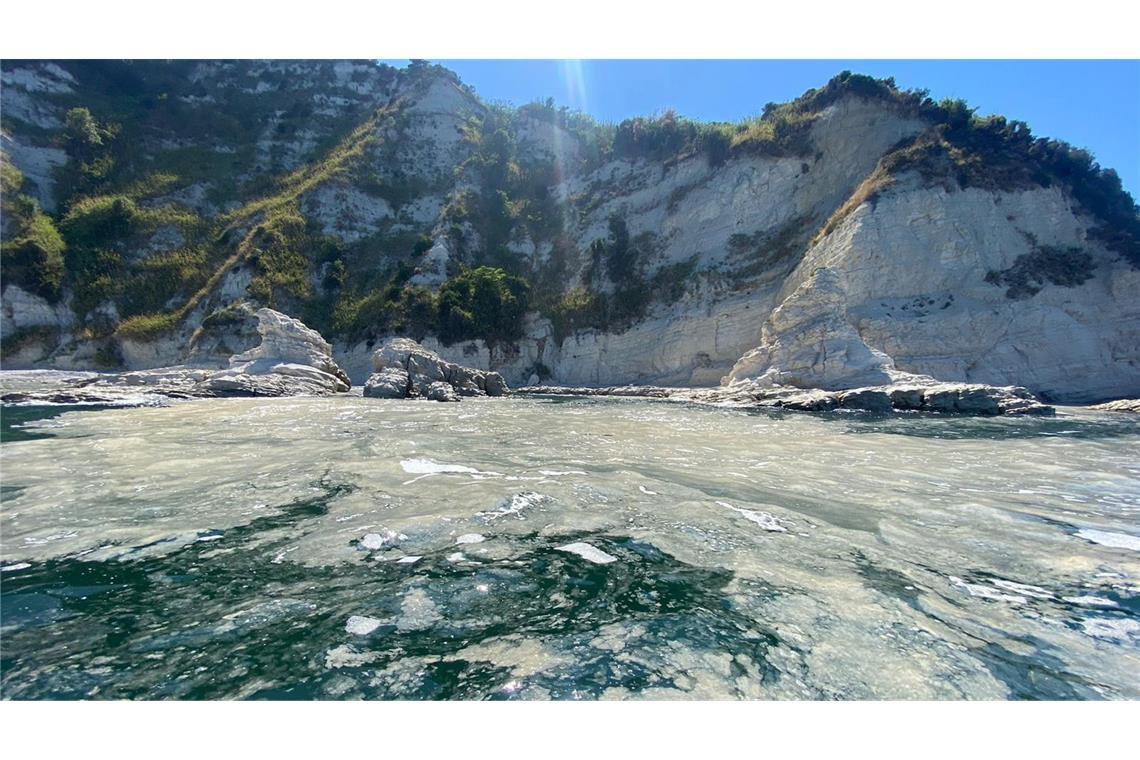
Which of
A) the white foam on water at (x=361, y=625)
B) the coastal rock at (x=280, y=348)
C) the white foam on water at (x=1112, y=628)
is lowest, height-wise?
the white foam on water at (x=361, y=625)

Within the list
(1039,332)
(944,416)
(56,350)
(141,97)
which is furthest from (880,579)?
(141,97)

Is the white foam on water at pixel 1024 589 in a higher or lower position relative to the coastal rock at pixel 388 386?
higher

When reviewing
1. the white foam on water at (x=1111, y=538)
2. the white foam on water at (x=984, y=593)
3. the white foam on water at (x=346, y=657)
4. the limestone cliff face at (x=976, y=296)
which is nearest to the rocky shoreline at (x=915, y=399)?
the limestone cliff face at (x=976, y=296)

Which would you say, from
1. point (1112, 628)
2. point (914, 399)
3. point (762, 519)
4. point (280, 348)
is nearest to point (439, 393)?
point (280, 348)

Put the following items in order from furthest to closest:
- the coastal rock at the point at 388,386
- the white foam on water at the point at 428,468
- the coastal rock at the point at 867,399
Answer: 1. the coastal rock at the point at 388,386
2. the coastal rock at the point at 867,399
3. the white foam on water at the point at 428,468

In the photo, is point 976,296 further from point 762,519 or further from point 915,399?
point 762,519

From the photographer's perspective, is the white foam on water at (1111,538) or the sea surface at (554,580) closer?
the sea surface at (554,580)

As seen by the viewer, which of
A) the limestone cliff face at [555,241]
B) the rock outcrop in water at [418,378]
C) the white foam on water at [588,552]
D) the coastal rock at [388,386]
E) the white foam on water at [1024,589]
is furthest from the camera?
the limestone cliff face at [555,241]

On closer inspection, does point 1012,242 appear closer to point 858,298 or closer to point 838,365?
point 858,298

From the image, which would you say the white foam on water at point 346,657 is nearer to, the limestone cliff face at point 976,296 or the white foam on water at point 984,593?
the white foam on water at point 984,593
